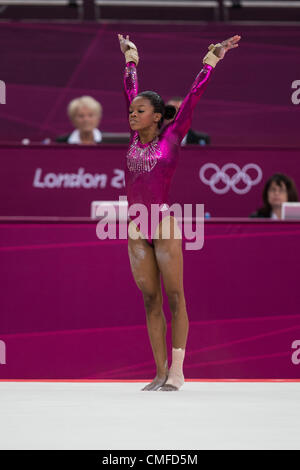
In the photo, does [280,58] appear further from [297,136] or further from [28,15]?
[28,15]

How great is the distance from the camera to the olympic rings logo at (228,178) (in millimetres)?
6480

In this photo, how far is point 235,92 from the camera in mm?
8562

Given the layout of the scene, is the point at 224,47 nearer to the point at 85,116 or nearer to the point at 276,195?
the point at 276,195

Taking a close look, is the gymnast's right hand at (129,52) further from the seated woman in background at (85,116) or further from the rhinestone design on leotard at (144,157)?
the seated woman in background at (85,116)

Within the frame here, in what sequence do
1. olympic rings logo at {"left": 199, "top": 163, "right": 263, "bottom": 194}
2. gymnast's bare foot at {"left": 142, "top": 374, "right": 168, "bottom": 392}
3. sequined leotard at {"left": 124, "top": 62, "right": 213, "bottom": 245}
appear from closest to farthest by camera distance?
sequined leotard at {"left": 124, "top": 62, "right": 213, "bottom": 245}
gymnast's bare foot at {"left": 142, "top": 374, "right": 168, "bottom": 392}
olympic rings logo at {"left": 199, "top": 163, "right": 263, "bottom": 194}

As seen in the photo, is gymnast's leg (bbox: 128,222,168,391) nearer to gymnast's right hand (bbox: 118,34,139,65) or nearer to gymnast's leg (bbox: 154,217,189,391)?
gymnast's leg (bbox: 154,217,189,391)

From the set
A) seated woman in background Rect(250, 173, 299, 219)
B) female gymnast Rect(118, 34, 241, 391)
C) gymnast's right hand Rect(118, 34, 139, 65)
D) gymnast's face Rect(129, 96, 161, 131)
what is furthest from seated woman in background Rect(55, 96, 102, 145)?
gymnast's face Rect(129, 96, 161, 131)

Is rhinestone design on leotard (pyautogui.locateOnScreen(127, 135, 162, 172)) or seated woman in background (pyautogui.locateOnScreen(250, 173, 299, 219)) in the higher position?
seated woman in background (pyautogui.locateOnScreen(250, 173, 299, 219))

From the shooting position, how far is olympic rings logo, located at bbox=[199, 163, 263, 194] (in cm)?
648

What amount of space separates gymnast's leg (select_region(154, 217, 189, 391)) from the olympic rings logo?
277 cm

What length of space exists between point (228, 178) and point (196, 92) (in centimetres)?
288

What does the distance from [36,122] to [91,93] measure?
630 mm

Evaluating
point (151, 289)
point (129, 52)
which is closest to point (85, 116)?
point (129, 52)

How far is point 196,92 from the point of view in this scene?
3656 mm
